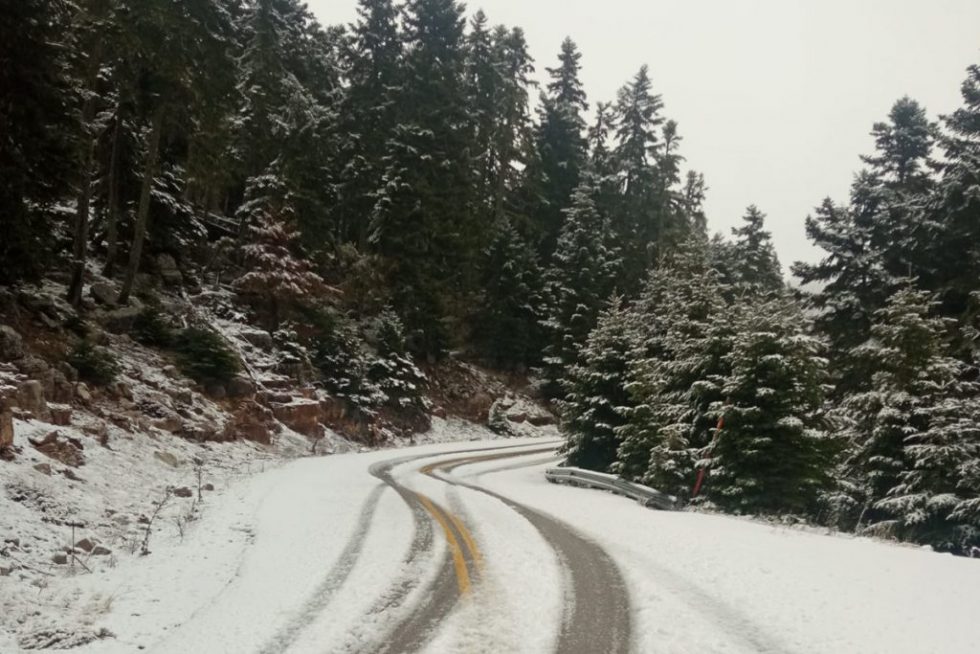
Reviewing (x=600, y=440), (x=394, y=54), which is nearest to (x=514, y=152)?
(x=394, y=54)

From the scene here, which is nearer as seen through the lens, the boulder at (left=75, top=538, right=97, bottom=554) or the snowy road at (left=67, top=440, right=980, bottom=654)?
the snowy road at (left=67, top=440, right=980, bottom=654)

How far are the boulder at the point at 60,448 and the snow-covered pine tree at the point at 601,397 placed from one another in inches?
693

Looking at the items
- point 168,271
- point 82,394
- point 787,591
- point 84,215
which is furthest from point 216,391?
point 787,591

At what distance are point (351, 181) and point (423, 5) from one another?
46.1ft

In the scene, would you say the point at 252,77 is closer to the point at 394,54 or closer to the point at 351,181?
the point at 351,181

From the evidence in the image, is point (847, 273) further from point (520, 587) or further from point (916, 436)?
point (520, 587)

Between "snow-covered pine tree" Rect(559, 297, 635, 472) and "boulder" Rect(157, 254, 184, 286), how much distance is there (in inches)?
763

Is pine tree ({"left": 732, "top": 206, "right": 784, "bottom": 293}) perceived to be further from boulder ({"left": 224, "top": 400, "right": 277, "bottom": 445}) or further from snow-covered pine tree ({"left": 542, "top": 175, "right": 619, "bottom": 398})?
boulder ({"left": 224, "top": 400, "right": 277, "bottom": 445})

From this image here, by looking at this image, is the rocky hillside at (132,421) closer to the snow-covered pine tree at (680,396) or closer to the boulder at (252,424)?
the boulder at (252,424)

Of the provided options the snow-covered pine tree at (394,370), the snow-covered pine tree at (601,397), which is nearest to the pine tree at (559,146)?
the snow-covered pine tree at (394,370)

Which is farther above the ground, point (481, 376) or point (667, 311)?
point (667, 311)

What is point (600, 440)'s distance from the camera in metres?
25.1

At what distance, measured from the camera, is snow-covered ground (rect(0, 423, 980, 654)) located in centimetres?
664

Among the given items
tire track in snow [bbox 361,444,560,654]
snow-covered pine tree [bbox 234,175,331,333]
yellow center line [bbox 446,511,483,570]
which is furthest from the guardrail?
snow-covered pine tree [bbox 234,175,331,333]
